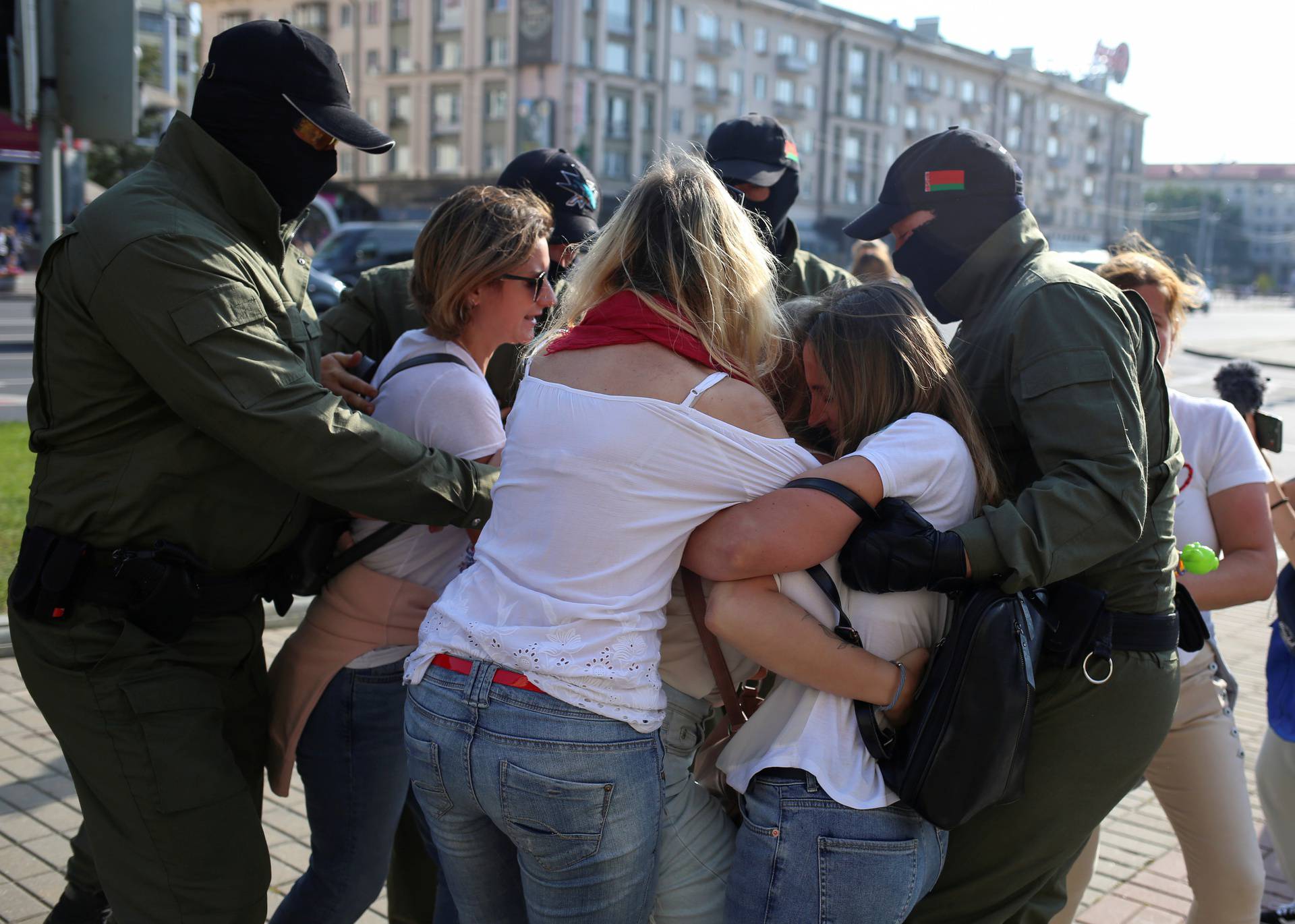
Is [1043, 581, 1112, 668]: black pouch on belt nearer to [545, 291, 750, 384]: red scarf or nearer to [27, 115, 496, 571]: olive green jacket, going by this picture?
[545, 291, 750, 384]: red scarf

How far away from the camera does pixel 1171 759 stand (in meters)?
3.21

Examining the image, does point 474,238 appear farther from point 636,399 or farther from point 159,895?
point 159,895

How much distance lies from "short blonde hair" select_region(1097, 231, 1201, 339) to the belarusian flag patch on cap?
1.02 metres

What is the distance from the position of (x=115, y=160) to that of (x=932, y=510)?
4418 centimetres

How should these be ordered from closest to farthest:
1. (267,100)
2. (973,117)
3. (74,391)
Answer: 1. (74,391)
2. (267,100)
3. (973,117)

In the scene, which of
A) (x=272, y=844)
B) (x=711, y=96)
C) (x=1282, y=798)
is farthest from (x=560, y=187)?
(x=711, y=96)

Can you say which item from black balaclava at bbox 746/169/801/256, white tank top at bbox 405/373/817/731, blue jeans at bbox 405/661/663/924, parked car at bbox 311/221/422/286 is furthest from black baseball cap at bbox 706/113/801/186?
parked car at bbox 311/221/422/286

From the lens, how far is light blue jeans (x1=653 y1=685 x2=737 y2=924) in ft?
6.73

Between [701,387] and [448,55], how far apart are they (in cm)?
6176

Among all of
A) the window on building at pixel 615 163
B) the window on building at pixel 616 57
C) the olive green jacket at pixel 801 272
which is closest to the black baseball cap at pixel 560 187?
the olive green jacket at pixel 801 272

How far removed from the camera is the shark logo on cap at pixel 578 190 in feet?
12.5

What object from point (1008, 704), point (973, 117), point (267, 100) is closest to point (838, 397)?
point (1008, 704)

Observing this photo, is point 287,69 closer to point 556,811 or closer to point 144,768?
point 144,768

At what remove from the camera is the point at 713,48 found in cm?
6188
